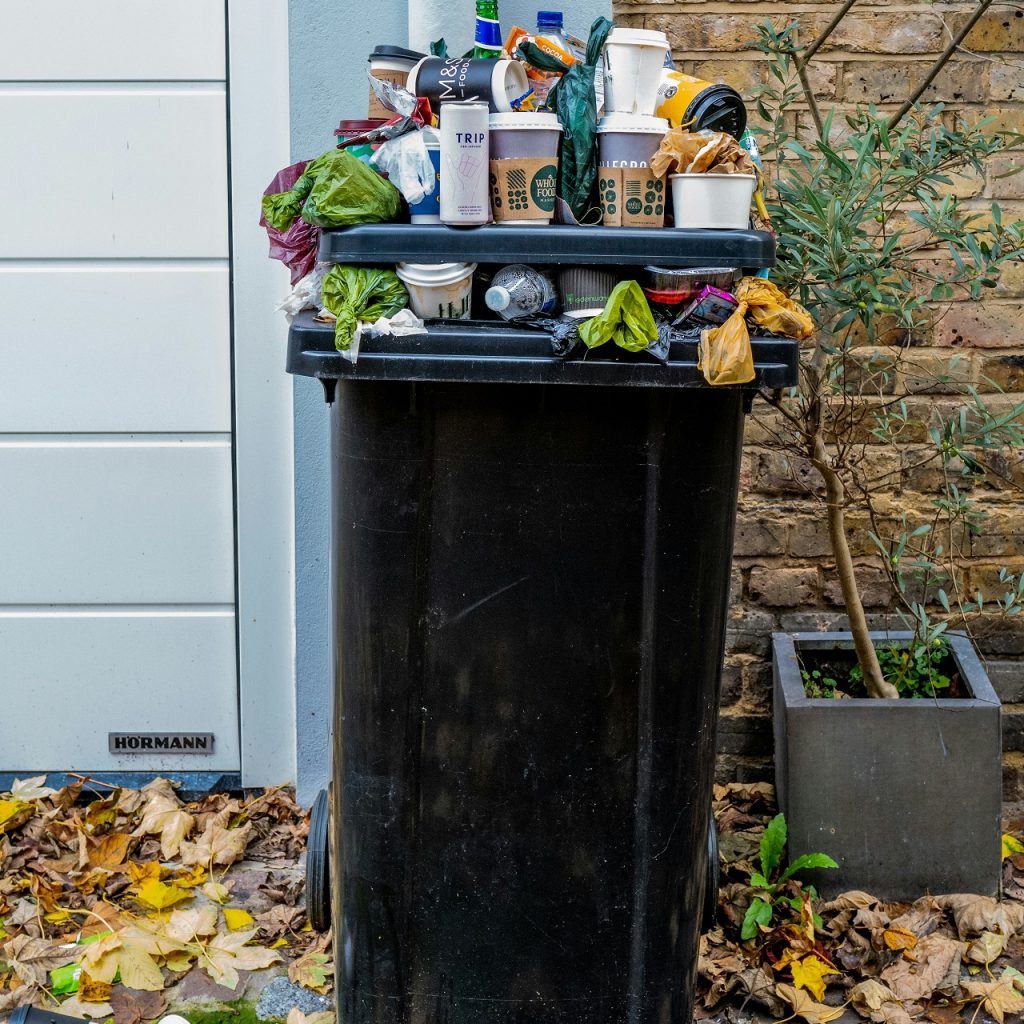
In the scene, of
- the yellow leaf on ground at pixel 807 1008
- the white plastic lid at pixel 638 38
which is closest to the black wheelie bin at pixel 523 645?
the white plastic lid at pixel 638 38

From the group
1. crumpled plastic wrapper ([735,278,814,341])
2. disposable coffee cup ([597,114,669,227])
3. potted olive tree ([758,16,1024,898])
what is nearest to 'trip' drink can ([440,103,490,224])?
disposable coffee cup ([597,114,669,227])

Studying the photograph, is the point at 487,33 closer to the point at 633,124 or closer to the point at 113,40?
the point at 633,124

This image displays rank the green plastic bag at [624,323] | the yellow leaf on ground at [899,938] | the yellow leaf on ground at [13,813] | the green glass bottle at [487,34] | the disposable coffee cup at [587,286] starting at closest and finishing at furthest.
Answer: the green plastic bag at [624,323] → the disposable coffee cup at [587,286] → the green glass bottle at [487,34] → the yellow leaf on ground at [899,938] → the yellow leaf on ground at [13,813]

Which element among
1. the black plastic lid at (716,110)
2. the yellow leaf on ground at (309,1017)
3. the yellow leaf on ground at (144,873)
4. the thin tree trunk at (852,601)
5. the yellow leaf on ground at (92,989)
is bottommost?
the yellow leaf on ground at (309,1017)

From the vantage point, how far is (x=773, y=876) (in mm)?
3039

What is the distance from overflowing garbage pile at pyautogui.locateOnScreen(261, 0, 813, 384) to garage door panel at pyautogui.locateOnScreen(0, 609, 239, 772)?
1.63 m

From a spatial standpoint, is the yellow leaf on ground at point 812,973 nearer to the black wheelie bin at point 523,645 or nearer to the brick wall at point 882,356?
the black wheelie bin at point 523,645

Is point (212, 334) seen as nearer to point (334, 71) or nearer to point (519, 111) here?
point (334, 71)

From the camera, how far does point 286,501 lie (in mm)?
3371

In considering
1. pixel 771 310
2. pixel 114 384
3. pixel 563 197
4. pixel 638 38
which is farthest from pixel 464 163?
pixel 114 384

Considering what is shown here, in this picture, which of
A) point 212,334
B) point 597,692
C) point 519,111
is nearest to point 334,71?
point 212,334

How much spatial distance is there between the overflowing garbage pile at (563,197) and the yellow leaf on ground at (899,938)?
1.53 m

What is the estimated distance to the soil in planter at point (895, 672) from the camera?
319 centimetres

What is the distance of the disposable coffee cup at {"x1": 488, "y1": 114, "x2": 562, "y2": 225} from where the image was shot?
198cm
